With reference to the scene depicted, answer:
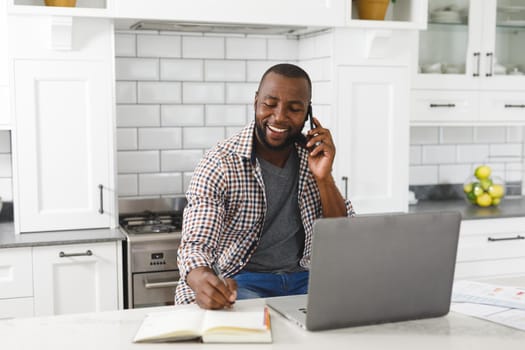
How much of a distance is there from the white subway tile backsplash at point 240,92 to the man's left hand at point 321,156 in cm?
135

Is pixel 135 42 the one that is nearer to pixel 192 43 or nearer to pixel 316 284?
pixel 192 43

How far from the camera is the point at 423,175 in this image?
425 centimetres

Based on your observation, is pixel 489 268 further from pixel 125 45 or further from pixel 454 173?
pixel 125 45

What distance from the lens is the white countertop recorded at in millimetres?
1591

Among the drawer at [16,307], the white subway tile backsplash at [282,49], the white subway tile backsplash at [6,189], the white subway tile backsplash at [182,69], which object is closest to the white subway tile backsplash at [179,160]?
the white subway tile backsplash at [182,69]

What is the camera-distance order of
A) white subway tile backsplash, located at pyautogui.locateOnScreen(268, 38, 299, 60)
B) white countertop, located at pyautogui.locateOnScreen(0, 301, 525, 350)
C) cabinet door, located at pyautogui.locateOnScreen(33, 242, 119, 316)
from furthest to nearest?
1. white subway tile backsplash, located at pyautogui.locateOnScreen(268, 38, 299, 60)
2. cabinet door, located at pyautogui.locateOnScreen(33, 242, 119, 316)
3. white countertop, located at pyautogui.locateOnScreen(0, 301, 525, 350)

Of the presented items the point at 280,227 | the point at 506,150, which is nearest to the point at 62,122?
the point at 280,227

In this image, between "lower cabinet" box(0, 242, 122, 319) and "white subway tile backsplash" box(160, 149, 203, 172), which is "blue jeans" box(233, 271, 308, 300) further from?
"white subway tile backsplash" box(160, 149, 203, 172)

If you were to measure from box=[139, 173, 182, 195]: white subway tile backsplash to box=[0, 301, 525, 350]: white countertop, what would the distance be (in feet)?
6.24

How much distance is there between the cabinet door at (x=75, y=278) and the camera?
10.0ft

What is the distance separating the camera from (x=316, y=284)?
1.63m

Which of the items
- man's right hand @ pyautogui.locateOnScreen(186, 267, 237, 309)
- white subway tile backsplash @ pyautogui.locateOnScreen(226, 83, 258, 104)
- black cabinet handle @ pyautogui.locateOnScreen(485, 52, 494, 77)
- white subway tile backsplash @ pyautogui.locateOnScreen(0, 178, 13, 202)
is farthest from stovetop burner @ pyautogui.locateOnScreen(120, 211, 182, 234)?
black cabinet handle @ pyautogui.locateOnScreen(485, 52, 494, 77)

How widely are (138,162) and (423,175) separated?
169 cm

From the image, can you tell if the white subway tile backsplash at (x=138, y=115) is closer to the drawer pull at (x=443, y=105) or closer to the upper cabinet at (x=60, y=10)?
the upper cabinet at (x=60, y=10)
